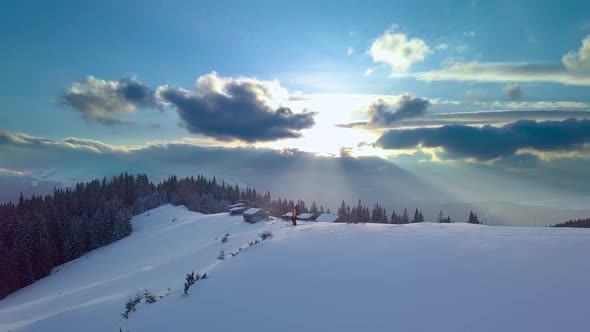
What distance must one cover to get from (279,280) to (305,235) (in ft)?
17.3

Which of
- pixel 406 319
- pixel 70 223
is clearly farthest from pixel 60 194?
pixel 406 319

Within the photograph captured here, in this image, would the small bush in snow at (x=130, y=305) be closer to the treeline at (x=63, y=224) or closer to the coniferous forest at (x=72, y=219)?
the coniferous forest at (x=72, y=219)

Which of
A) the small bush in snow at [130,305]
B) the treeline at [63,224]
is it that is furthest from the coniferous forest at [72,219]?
the small bush in snow at [130,305]

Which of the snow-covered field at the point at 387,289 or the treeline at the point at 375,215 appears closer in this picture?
the snow-covered field at the point at 387,289

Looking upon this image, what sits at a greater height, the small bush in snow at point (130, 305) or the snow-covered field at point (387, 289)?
the snow-covered field at point (387, 289)

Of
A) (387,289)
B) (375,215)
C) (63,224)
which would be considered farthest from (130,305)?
(375,215)

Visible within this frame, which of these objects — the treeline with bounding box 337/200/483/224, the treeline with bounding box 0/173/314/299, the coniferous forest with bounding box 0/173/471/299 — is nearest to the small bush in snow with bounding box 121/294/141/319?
the coniferous forest with bounding box 0/173/471/299

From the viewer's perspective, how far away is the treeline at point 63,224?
62375 millimetres

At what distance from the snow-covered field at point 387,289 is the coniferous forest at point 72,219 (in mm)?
30149

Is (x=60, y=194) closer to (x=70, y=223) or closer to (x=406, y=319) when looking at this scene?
(x=70, y=223)

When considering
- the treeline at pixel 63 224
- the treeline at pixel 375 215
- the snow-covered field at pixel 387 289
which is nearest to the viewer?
the snow-covered field at pixel 387 289

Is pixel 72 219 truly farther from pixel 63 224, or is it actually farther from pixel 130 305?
pixel 130 305

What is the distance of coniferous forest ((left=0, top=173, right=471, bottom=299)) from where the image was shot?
2479 inches

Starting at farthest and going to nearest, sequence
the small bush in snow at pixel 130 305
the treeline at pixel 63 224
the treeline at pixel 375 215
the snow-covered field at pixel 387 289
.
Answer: the treeline at pixel 375 215 < the treeline at pixel 63 224 < the small bush in snow at pixel 130 305 < the snow-covered field at pixel 387 289
